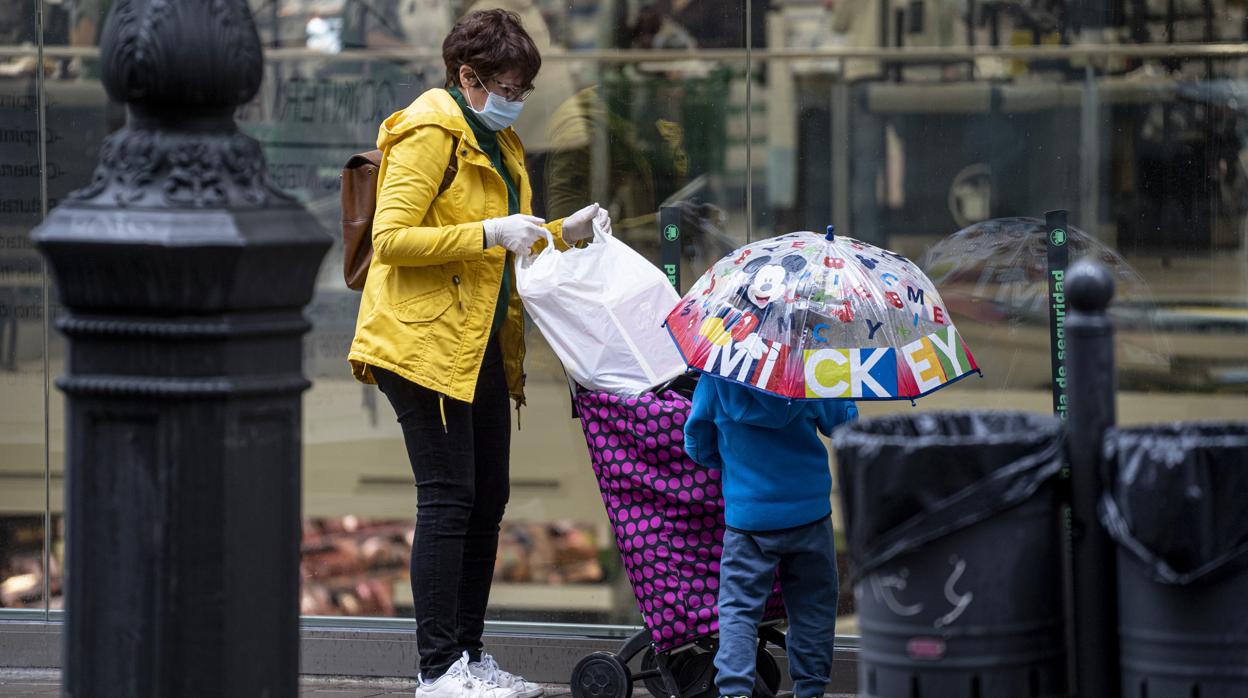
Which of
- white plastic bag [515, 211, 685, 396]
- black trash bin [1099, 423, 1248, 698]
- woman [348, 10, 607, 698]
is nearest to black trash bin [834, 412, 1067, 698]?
black trash bin [1099, 423, 1248, 698]

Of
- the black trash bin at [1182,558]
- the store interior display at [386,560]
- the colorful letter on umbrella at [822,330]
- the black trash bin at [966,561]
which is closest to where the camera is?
the black trash bin at [1182,558]

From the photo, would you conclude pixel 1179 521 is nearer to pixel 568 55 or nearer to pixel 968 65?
pixel 968 65

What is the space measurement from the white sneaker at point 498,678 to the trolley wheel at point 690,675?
1.22 ft

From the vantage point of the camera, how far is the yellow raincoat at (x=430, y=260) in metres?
4.93

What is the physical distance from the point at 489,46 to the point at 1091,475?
2.42 metres

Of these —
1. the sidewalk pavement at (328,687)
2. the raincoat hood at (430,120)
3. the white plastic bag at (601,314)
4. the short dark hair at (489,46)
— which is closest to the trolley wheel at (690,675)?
the sidewalk pavement at (328,687)

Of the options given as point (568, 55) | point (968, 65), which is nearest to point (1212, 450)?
point (968, 65)

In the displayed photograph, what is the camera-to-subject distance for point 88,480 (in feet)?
10.8

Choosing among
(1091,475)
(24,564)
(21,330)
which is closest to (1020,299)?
(1091,475)

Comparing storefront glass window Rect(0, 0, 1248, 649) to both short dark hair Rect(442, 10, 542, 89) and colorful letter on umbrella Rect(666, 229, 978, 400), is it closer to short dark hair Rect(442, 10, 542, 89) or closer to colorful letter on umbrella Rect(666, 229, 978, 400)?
short dark hair Rect(442, 10, 542, 89)

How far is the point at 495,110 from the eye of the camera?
16.7ft

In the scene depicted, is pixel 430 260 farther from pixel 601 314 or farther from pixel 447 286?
pixel 601 314

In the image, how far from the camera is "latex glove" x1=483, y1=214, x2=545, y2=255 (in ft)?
16.3

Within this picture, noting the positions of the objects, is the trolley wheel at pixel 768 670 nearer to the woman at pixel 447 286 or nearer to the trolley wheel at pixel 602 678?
the trolley wheel at pixel 602 678
